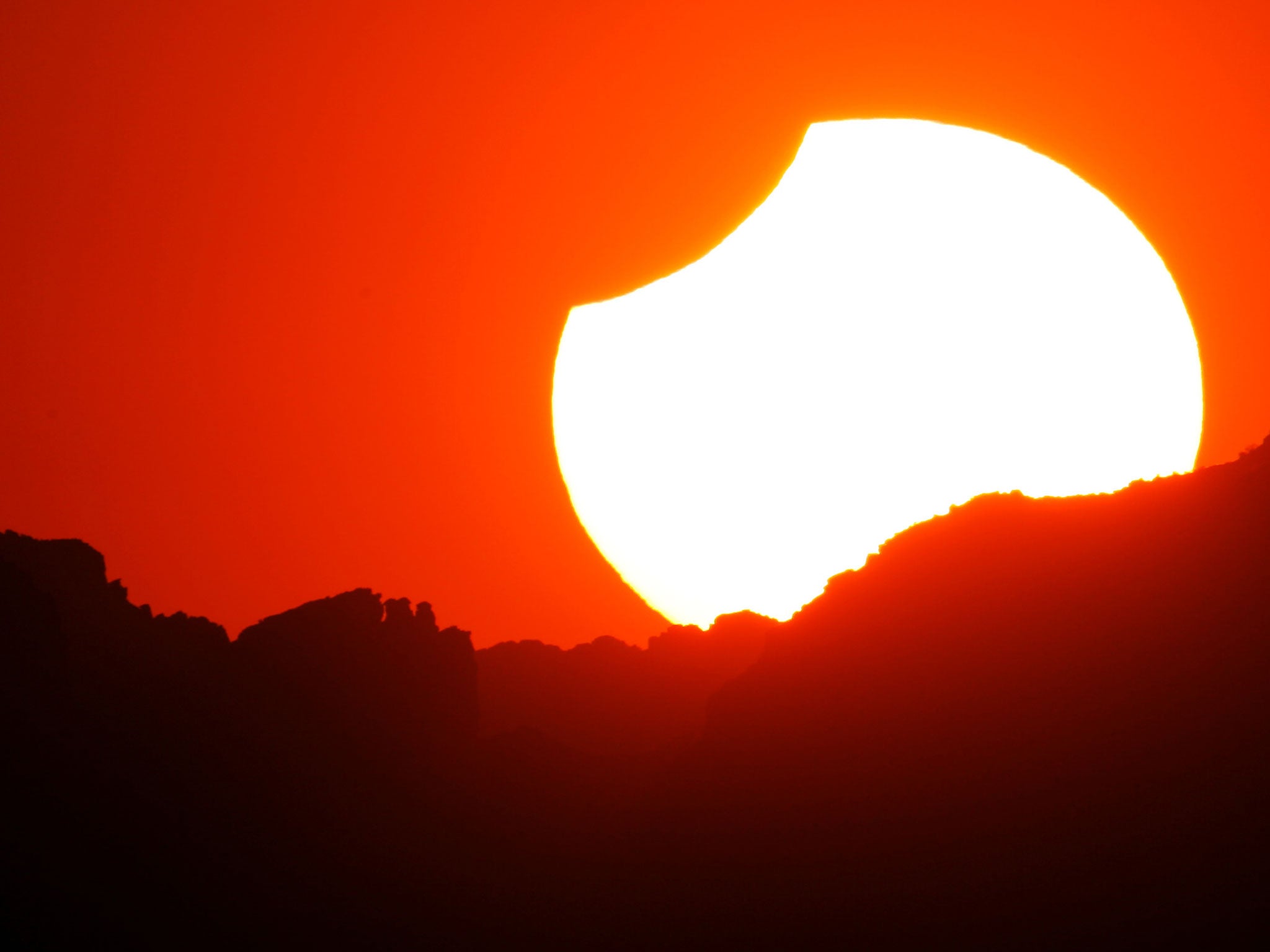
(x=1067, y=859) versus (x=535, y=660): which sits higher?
(x=535, y=660)

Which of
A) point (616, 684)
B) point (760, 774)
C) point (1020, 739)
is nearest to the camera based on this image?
point (1020, 739)

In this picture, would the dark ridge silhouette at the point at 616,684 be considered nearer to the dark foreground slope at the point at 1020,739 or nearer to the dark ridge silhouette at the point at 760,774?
the dark ridge silhouette at the point at 760,774

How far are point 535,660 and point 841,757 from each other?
2112cm

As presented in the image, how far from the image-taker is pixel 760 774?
3756 cm

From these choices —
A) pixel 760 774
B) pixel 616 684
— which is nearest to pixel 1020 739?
pixel 760 774

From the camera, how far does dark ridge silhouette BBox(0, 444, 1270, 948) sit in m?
33.2

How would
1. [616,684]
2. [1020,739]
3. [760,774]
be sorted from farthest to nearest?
[616,684] → [760,774] → [1020,739]

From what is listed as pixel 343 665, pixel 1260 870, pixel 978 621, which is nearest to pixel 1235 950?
pixel 1260 870

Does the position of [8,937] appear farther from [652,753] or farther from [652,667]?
[652,667]

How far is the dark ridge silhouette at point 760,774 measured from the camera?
1309 inches

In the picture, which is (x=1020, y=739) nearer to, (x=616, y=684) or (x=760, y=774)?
(x=760, y=774)

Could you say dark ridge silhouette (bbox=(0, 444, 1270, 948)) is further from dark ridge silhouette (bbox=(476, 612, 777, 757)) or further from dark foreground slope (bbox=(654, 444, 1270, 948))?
dark ridge silhouette (bbox=(476, 612, 777, 757))

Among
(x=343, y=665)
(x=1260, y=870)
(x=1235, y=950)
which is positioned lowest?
(x=1235, y=950)

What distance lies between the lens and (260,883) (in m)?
38.4
